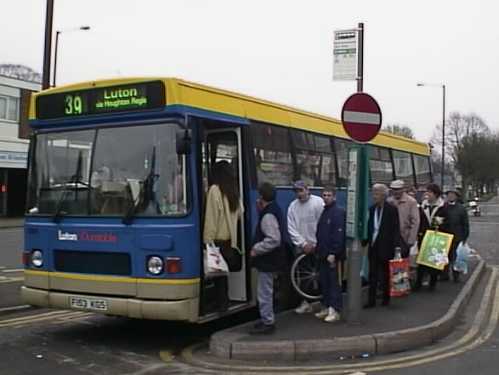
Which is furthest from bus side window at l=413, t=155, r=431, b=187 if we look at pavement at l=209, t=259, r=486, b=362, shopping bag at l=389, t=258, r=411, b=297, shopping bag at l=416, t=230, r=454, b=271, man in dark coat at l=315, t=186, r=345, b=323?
man in dark coat at l=315, t=186, r=345, b=323

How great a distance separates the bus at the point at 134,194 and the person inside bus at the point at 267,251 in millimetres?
559

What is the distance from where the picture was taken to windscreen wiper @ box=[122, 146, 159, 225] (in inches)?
303

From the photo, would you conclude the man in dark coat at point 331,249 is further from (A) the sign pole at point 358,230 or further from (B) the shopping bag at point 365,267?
(B) the shopping bag at point 365,267

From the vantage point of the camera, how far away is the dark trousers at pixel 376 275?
9.88 metres

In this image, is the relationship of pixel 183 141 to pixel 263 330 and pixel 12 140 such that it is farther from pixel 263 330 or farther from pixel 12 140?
pixel 12 140

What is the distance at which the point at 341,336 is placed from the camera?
25.5ft

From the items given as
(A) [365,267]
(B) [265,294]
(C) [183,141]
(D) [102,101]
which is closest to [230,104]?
(C) [183,141]

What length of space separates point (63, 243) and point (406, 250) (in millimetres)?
5489

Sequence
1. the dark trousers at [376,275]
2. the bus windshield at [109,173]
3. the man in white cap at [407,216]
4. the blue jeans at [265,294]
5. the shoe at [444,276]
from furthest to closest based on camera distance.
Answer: the shoe at [444,276] → the man in white cap at [407,216] → the dark trousers at [376,275] → the blue jeans at [265,294] → the bus windshield at [109,173]

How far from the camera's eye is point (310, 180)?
34.8ft

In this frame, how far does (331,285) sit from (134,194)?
2.83 meters

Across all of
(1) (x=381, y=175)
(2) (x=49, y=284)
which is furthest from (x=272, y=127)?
(1) (x=381, y=175)

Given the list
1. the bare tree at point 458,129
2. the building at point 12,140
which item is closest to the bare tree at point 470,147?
the bare tree at point 458,129

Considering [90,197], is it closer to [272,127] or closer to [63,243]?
[63,243]
